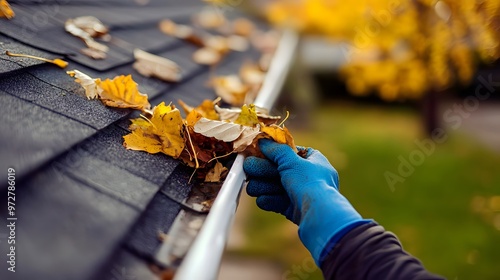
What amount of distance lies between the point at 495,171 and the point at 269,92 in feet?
17.6

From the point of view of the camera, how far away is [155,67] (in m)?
2.30

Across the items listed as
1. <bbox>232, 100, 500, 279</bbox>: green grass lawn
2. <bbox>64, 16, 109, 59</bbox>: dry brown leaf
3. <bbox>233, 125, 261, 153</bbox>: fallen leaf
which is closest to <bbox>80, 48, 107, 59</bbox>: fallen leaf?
<bbox>64, 16, 109, 59</bbox>: dry brown leaf

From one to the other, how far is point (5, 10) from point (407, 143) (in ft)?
23.3

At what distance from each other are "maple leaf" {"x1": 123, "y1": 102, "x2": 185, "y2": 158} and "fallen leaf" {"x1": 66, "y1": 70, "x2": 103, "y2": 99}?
0.20m

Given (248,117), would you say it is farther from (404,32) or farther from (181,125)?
(404,32)

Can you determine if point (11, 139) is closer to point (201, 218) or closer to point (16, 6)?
point (201, 218)

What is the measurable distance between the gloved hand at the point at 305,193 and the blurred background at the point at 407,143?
6.52ft

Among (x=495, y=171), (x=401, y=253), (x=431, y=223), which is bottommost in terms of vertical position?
(x=431, y=223)

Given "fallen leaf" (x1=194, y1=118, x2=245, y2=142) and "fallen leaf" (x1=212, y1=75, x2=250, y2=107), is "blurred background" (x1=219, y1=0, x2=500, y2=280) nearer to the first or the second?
"fallen leaf" (x1=212, y1=75, x2=250, y2=107)

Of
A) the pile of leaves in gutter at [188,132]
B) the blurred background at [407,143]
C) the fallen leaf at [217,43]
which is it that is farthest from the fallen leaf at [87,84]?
the blurred background at [407,143]

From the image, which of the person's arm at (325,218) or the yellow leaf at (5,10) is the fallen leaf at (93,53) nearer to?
the yellow leaf at (5,10)

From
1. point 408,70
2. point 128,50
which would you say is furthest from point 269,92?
point 408,70

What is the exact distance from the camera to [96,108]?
1.55 metres

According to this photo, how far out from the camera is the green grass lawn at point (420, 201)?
4.86 m
